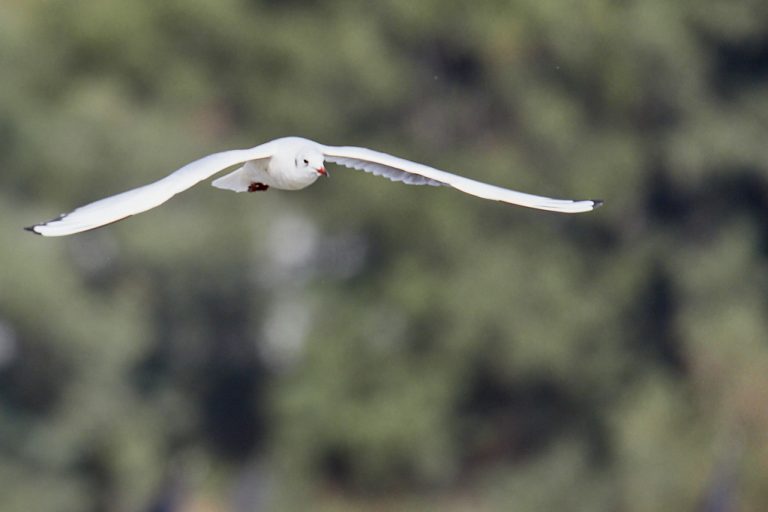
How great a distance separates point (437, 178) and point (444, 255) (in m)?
8.82

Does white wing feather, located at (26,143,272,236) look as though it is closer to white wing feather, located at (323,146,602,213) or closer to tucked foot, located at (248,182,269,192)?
tucked foot, located at (248,182,269,192)

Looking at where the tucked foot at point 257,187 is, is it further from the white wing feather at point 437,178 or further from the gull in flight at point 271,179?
the white wing feather at point 437,178

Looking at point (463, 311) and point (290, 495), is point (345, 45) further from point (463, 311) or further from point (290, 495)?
point (290, 495)

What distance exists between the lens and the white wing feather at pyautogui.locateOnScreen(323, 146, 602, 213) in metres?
4.70

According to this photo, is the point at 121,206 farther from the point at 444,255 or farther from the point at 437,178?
the point at 444,255

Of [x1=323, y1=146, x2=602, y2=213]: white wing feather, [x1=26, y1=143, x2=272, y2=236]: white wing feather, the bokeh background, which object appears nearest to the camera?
[x1=26, y1=143, x2=272, y2=236]: white wing feather

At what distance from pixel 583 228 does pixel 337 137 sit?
2119 millimetres

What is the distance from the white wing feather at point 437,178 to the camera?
4.70 metres

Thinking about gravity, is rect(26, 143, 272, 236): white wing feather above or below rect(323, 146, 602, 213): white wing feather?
below

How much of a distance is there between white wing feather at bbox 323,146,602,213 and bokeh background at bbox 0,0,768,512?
24.3 ft

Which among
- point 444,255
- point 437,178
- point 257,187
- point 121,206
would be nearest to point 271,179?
point 257,187

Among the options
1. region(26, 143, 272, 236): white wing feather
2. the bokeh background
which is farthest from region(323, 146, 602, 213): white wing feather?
the bokeh background

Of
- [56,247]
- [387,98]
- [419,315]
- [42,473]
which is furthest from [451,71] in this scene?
[42,473]

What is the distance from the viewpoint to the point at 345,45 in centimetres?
1364
